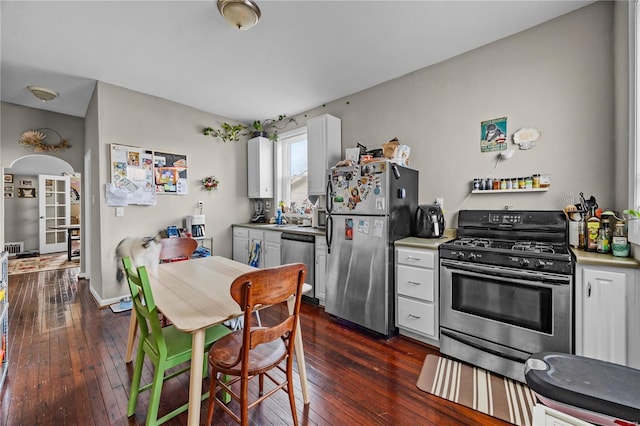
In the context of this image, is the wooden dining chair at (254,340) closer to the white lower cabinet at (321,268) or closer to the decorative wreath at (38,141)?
the white lower cabinet at (321,268)

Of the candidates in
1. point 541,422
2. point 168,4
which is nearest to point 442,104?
point 168,4

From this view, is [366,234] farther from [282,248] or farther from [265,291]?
[265,291]

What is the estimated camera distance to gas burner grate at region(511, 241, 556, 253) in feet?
6.21

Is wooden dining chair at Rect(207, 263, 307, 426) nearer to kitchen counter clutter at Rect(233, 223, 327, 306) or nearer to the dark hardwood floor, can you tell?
the dark hardwood floor

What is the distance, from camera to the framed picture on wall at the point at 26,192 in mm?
6671

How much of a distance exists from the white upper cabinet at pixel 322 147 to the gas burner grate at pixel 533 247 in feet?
7.25

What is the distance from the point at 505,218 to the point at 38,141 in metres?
6.06

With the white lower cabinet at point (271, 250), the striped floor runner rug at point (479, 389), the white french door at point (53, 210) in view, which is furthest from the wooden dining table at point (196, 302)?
the white french door at point (53, 210)

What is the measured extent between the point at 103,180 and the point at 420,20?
3.85 meters

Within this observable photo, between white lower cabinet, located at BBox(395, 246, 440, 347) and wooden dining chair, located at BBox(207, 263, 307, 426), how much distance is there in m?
1.34

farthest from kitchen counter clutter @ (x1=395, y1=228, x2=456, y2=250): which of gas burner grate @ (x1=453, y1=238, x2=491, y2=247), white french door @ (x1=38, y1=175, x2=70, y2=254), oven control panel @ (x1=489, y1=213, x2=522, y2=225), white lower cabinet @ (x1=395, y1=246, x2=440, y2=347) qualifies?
white french door @ (x1=38, y1=175, x2=70, y2=254)

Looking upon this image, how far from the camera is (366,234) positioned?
2617 mm

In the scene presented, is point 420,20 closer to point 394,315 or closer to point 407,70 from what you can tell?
point 407,70

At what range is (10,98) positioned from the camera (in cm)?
367
